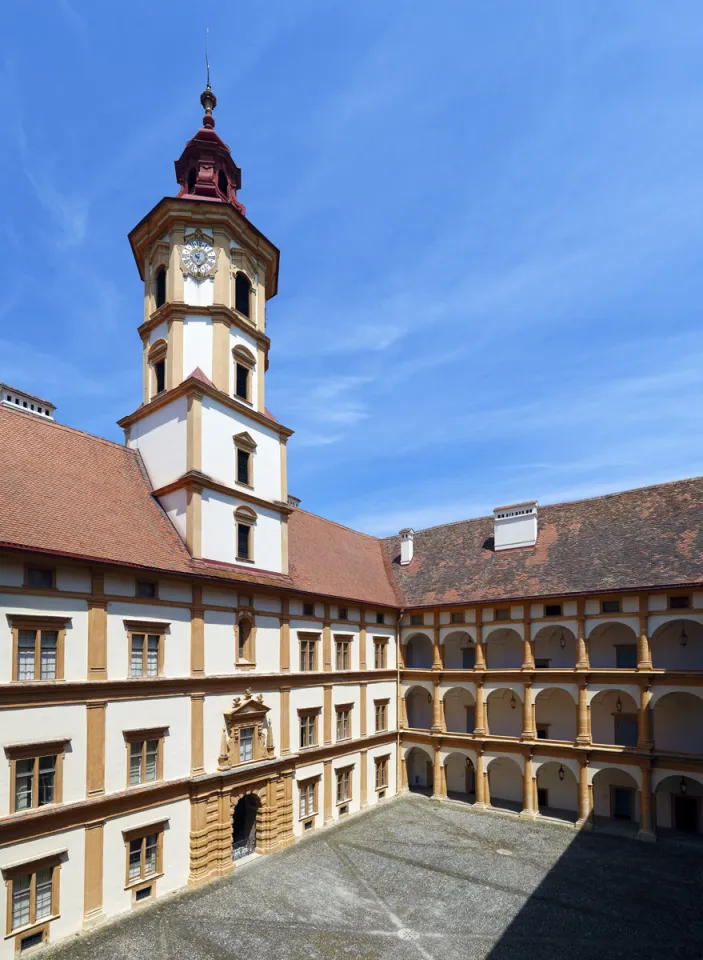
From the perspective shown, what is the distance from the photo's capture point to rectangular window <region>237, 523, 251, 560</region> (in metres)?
26.4

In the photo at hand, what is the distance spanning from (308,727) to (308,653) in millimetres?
3375

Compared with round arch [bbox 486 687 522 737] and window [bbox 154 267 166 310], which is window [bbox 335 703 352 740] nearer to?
round arch [bbox 486 687 522 737]

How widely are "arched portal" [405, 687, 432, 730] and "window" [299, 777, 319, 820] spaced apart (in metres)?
9.41

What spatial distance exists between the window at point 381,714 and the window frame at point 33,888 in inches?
739

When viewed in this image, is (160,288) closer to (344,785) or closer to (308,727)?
(308,727)

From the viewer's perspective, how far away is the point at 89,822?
18547 millimetres

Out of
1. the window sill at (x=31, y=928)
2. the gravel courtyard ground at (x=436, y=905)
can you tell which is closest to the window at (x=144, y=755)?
the window sill at (x=31, y=928)

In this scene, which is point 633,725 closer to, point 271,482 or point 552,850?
point 552,850

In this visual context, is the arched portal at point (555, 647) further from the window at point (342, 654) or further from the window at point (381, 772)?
the window at point (381, 772)

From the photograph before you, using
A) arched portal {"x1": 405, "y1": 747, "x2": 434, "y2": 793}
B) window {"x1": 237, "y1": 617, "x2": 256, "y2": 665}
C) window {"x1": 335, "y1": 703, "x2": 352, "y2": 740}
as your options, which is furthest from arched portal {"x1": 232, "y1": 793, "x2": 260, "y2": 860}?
arched portal {"x1": 405, "y1": 747, "x2": 434, "y2": 793}

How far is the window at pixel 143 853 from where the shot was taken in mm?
19703

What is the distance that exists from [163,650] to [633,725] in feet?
75.7

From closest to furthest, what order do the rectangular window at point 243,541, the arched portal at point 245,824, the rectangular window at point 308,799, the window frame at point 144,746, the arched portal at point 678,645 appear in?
the window frame at point 144,746 < the arched portal at point 245,824 < the rectangular window at point 243,541 < the rectangular window at point 308,799 < the arched portal at point 678,645

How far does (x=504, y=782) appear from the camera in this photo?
111ft
